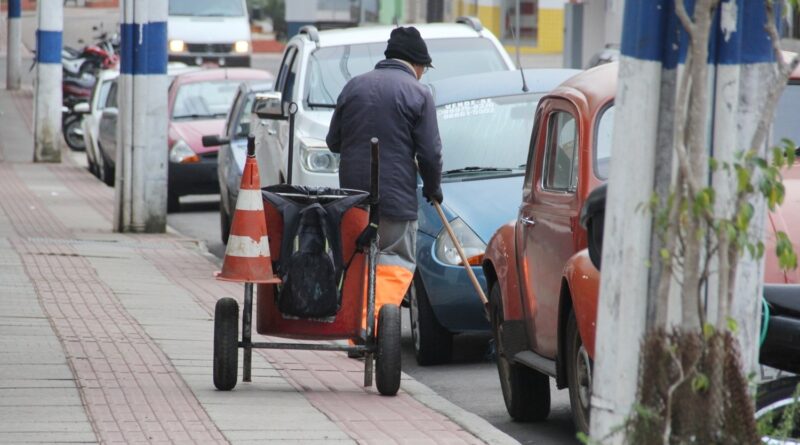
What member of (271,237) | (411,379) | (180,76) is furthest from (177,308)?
(180,76)

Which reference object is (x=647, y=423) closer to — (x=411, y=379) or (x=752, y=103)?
(x=752, y=103)

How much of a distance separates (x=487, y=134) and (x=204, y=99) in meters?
11.2

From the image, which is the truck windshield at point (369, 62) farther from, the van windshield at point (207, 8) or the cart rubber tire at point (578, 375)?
the van windshield at point (207, 8)

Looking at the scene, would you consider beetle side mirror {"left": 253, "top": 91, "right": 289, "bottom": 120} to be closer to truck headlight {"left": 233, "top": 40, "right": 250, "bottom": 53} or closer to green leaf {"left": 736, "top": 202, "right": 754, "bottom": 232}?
green leaf {"left": 736, "top": 202, "right": 754, "bottom": 232}

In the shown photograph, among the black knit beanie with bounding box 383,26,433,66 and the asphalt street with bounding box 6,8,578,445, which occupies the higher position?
the black knit beanie with bounding box 383,26,433,66

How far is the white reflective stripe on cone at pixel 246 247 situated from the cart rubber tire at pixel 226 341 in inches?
12.2

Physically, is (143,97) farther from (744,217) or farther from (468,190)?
(744,217)

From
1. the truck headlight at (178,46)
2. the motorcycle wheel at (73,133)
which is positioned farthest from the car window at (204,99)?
the truck headlight at (178,46)

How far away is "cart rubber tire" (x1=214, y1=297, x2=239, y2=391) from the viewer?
772cm

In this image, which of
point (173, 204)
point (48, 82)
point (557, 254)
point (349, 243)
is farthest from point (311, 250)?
point (48, 82)

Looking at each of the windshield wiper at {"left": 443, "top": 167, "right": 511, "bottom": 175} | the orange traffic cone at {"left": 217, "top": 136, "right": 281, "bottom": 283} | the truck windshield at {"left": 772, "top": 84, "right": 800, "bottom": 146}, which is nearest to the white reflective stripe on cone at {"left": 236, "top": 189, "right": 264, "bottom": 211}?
the orange traffic cone at {"left": 217, "top": 136, "right": 281, "bottom": 283}

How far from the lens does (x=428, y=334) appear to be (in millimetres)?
9492

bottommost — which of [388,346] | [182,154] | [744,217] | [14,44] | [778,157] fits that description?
[182,154]

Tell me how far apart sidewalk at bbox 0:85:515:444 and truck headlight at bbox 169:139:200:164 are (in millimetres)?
4770
